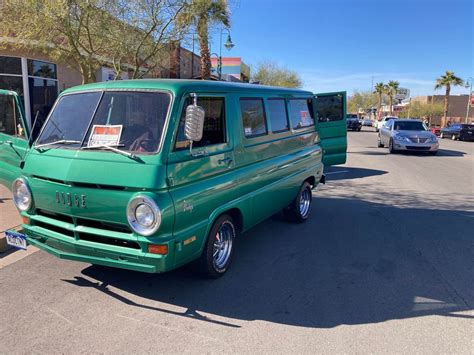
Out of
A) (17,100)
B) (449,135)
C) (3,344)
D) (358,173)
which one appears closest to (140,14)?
(17,100)

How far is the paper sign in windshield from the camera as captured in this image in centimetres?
371

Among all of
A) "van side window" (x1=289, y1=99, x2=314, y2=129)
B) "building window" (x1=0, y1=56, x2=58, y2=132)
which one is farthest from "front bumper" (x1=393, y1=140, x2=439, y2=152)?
"building window" (x1=0, y1=56, x2=58, y2=132)

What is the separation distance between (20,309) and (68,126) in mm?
1819

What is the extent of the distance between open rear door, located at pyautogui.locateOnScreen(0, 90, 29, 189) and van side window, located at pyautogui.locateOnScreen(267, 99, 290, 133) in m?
3.35

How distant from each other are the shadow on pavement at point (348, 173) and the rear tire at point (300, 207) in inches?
186

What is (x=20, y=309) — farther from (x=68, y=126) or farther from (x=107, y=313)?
(x=68, y=126)

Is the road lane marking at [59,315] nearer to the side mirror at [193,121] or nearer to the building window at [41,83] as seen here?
the side mirror at [193,121]

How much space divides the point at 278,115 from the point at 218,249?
90.6 inches

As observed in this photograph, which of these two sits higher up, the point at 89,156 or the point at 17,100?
the point at 17,100

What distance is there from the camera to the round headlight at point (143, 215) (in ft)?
10.7

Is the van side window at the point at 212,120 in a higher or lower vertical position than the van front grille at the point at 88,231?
higher

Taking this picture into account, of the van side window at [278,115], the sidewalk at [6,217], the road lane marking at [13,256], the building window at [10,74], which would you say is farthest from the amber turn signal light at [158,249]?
the building window at [10,74]

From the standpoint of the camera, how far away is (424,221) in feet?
22.5

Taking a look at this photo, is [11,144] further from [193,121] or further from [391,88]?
[391,88]
